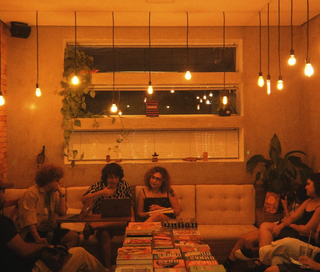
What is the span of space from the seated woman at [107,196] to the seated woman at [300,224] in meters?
1.58

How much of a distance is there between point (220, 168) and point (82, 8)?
3059 mm

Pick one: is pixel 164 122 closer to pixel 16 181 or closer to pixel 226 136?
pixel 226 136

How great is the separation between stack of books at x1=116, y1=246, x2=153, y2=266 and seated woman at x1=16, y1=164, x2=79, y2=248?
3.64 ft

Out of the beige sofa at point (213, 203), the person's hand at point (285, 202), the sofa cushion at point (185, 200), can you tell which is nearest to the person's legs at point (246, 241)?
the person's hand at point (285, 202)

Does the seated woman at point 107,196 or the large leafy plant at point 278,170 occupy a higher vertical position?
the large leafy plant at point 278,170

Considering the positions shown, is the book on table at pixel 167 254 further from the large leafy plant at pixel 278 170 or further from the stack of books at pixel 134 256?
the large leafy plant at pixel 278 170

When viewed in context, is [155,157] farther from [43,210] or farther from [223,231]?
[43,210]

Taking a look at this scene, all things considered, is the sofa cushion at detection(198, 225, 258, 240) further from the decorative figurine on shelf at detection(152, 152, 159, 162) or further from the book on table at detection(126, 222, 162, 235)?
the decorative figurine on shelf at detection(152, 152, 159, 162)

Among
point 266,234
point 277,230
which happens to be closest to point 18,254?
point 266,234

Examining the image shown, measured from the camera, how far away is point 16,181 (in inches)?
212

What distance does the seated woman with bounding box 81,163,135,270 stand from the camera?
4242mm

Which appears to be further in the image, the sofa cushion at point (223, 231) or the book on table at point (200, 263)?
the sofa cushion at point (223, 231)

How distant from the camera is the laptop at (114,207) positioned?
4004 mm

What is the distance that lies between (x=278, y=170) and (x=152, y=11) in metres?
2.79
